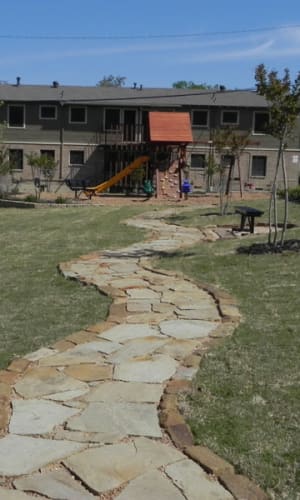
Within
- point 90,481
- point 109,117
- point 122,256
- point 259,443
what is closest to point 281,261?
point 122,256

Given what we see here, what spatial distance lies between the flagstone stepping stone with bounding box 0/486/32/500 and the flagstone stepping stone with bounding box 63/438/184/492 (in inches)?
11.1

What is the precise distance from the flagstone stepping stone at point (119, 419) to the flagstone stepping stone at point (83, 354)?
0.86 m

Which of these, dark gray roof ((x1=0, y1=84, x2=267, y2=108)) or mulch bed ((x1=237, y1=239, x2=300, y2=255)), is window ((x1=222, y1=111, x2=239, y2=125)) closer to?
dark gray roof ((x1=0, y1=84, x2=267, y2=108))

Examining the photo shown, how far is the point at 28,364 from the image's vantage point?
4.55 m

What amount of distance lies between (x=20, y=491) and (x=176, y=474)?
29.4 inches

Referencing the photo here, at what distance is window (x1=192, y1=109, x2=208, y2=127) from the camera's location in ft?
116

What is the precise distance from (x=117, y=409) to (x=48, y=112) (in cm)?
3343

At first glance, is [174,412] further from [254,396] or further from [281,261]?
[281,261]

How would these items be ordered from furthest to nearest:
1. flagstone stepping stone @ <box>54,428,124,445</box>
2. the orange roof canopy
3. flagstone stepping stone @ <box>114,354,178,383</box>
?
the orange roof canopy
flagstone stepping stone @ <box>114,354,178,383</box>
flagstone stepping stone @ <box>54,428,124,445</box>

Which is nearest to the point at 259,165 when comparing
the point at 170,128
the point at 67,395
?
the point at 170,128

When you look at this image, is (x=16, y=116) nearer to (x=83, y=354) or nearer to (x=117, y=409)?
(x=83, y=354)

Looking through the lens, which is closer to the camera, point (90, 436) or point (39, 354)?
point (90, 436)

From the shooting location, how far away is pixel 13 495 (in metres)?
2.79

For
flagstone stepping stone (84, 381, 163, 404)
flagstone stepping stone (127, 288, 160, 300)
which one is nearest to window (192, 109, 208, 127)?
flagstone stepping stone (127, 288, 160, 300)
